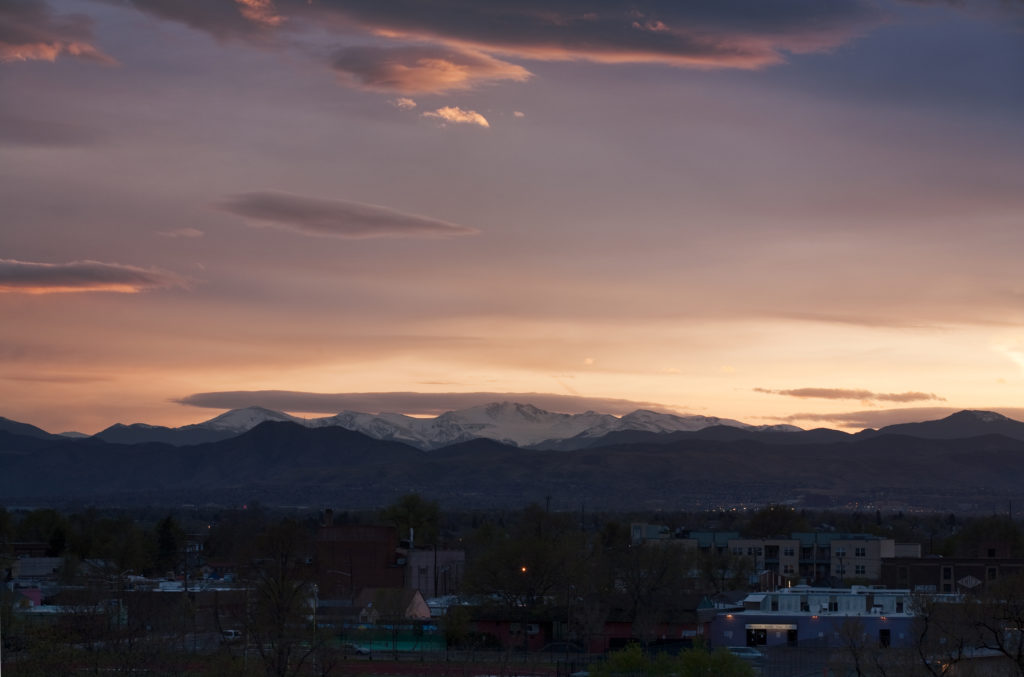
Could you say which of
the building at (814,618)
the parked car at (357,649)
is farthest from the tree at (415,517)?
the building at (814,618)

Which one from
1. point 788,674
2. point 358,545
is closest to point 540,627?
point 788,674


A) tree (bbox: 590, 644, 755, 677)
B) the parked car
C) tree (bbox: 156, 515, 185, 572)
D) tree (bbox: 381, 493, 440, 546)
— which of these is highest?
tree (bbox: 381, 493, 440, 546)

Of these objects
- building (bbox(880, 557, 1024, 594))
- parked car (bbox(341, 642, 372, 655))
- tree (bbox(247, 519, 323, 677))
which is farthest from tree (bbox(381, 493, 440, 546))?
parked car (bbox(341, 642, 372, 655))

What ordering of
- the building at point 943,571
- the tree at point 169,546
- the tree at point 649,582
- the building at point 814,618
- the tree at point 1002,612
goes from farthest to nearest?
1. the tree at point 169,546
2. the building at point 943,571
3. the tree at point 649,582
4. the building at point 814,618
5. the tree at point 1002,612

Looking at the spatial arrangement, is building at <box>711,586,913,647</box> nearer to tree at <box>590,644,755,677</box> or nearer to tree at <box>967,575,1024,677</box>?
tree at <box>967,575,1024,677</box>

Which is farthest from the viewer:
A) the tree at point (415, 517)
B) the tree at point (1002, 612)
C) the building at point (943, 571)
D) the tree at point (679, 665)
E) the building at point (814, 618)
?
the tree at point (415, 517)

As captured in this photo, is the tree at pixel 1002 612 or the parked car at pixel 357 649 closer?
the tree at pixel 1002 612

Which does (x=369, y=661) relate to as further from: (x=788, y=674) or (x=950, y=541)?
(x=950, y=541)

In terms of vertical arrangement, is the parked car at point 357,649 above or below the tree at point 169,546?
below

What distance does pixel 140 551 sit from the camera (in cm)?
12788

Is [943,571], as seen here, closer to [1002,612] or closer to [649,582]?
[649,582]

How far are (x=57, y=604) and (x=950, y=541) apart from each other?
9417 centimetres

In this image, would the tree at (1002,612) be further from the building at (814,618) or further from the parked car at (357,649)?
the parked car at (357,649)

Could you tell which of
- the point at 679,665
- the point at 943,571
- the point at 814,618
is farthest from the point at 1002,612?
the point at 943,571
